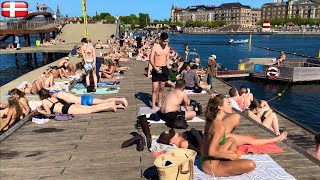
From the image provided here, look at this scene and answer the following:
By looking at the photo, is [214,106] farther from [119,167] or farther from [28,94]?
[28,94]

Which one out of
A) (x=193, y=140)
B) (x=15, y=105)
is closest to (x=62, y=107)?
(x=15, y=105)

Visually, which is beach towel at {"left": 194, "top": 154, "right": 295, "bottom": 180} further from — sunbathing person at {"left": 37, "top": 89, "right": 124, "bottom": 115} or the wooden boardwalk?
sunbathing person at {"left": 37, "top": 89, "right": 124, "bottom": 115}

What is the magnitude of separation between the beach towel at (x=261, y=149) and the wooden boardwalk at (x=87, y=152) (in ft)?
0.55

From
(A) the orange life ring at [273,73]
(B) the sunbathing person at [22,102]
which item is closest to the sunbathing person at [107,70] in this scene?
(B) the sunbathing person at [22,102]

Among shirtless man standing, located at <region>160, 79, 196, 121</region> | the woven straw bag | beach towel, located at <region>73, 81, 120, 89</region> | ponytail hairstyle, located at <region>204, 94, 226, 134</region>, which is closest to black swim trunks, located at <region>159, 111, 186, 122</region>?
shirtless man standing, located at <region>160, 79, 196, 121</region>

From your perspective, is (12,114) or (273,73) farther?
(273,73)

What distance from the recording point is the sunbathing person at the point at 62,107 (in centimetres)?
818

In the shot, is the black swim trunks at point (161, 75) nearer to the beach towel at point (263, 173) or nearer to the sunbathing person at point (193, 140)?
the sunbathing person at point (193, 140)

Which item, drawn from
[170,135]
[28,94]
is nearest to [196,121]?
[170,135]

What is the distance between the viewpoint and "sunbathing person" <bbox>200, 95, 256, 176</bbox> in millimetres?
4551

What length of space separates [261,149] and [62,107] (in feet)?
17.5

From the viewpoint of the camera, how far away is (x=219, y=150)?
15.1 ft

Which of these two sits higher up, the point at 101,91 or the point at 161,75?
the point at 161,75

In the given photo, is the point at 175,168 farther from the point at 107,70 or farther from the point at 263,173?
the point at 107,70
